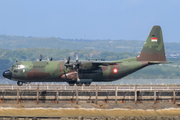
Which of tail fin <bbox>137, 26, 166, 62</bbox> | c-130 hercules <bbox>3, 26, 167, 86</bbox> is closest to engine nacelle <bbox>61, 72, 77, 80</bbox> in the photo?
c-130 hercules <bbox>3, 26, 167, 86</bbox>

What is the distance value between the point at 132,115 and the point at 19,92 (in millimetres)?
18397

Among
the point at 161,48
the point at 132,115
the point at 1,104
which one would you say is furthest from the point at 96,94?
the point at 161,48

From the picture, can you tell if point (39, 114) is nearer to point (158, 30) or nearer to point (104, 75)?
point (104, 75)

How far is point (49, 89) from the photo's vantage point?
55719mm

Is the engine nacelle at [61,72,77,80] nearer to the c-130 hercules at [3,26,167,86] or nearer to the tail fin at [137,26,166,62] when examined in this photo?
the c-130 hercules at [3,26,167,86]

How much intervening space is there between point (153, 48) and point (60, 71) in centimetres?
2070

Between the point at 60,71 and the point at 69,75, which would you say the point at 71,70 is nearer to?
the point at 69,75

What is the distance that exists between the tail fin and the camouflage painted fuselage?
5272 mm

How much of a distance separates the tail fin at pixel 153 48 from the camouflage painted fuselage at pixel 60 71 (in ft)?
17.3

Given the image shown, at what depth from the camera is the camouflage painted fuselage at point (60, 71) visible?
61781mm

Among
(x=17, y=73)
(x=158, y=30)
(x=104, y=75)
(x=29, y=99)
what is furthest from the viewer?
(x=158, y=30)

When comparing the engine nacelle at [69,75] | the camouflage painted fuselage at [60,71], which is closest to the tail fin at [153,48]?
the camouflage painted fuselage at [60,71]

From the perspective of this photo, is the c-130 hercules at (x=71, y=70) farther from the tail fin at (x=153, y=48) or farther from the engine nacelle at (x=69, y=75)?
the tail fin at (x=153, y=48)

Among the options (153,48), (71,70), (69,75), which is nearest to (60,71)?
(69,75)
